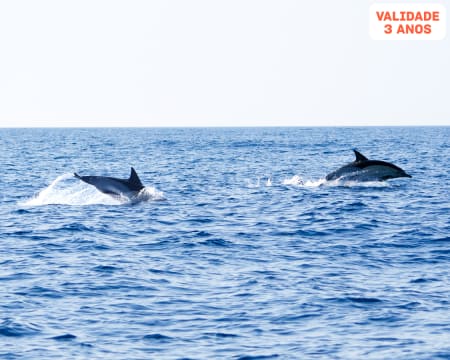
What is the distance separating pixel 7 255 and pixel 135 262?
294 cm

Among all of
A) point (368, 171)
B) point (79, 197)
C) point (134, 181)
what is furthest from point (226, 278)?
point (368, 171)

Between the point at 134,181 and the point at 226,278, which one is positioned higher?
the point at 134,181

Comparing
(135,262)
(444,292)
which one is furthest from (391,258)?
(135,262)

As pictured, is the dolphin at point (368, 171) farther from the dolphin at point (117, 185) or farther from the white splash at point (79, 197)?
the dolphin at point (117, 185)

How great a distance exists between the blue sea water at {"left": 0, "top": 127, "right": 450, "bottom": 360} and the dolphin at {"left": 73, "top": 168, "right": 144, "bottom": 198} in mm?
399

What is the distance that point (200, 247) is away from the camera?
19.2 m

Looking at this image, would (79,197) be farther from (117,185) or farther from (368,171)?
(368,171)

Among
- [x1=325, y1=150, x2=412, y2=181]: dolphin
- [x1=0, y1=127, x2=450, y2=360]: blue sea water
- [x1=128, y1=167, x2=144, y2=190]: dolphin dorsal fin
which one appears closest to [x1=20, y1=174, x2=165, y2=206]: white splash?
[x1=0, y1=127, x2=450, y2=360]: blue sea water

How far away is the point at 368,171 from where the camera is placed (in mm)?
32000

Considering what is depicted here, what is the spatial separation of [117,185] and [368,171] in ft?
33.4

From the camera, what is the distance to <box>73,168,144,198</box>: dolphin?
26.2 meters

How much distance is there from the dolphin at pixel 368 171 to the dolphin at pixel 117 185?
27.4 ft

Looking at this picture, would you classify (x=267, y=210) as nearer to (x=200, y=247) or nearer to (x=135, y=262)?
(x=200, y=247)

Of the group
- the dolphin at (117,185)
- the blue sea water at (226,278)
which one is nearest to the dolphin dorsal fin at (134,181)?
the dolphin at (117,185)
